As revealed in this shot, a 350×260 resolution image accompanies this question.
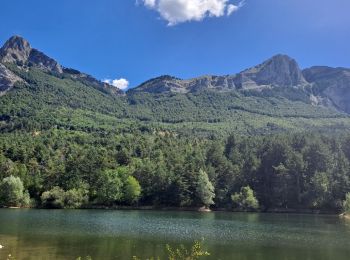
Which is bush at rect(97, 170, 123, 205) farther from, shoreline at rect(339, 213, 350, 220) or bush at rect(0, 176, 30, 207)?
shoreline at rect(339, 213, 350, 220)

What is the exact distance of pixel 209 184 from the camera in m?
131

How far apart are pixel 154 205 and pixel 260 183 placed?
113 ft

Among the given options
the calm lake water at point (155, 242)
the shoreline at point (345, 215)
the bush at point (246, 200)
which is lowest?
the calm lake water at point (155, 242)

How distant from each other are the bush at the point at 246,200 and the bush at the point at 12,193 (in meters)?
60.7

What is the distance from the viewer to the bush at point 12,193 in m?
120

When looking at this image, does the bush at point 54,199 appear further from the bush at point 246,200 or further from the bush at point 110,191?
the bush at point 246,200

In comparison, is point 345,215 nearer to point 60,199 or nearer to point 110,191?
point 110,191

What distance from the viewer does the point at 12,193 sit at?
120 m

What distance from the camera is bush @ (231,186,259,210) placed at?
129 m

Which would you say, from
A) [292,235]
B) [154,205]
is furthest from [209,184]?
[292,235]

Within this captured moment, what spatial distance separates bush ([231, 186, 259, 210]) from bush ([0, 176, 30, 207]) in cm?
6072

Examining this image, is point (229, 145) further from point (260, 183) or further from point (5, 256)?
point (5, 256)

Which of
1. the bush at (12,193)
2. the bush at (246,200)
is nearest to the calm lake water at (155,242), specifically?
the bush at (12,193)

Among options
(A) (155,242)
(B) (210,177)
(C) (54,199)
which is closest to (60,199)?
(C) (54,199)
